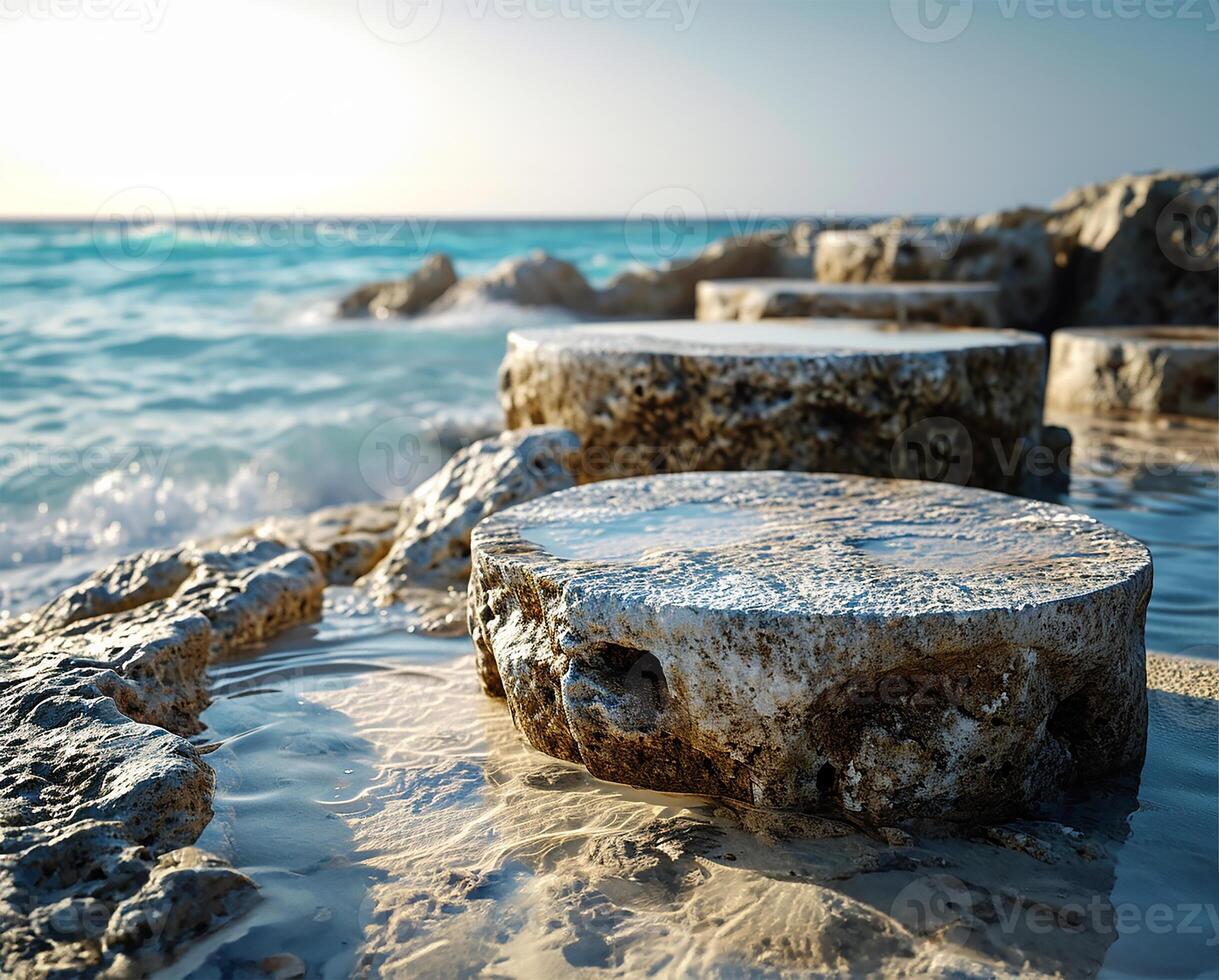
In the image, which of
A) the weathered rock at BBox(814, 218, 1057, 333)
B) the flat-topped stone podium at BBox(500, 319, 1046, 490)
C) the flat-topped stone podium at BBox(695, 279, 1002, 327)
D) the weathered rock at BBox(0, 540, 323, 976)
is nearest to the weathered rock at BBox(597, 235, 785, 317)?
the weathered rock at BBox(814, 218, 1057, 333)

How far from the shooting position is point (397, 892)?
1.79 meters

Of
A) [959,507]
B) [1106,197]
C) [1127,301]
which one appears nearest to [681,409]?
[959,507]

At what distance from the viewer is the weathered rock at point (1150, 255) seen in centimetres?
861

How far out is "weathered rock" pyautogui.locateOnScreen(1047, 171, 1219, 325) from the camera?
339 inches

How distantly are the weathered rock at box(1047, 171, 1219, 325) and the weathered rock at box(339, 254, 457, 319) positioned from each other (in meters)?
11.0

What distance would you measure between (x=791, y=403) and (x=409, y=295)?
588 inches

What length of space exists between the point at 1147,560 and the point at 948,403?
5.55 feet

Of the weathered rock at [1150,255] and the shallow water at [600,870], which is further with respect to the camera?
the weathered rock at [1150,255]

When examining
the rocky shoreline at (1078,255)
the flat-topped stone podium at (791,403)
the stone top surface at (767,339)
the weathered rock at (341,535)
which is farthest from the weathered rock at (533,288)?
the flat-topped stone podium at (791,403)

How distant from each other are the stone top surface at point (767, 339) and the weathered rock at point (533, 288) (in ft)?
41.2

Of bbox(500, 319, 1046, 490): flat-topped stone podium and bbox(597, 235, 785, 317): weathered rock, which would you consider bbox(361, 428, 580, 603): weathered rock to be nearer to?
bbox(500, 319, 1046, 490): flat-topped stone podium

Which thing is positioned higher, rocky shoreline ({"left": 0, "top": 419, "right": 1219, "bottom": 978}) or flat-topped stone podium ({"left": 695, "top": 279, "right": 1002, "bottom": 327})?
flat-topped stone podium ({"left": 695, "top": 279, "right": 1002, "bottom": 327})

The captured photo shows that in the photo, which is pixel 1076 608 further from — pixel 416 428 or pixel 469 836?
pixel 416 428

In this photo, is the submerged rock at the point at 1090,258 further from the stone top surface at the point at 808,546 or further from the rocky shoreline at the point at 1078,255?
the stone top surface at the point at 808,546
